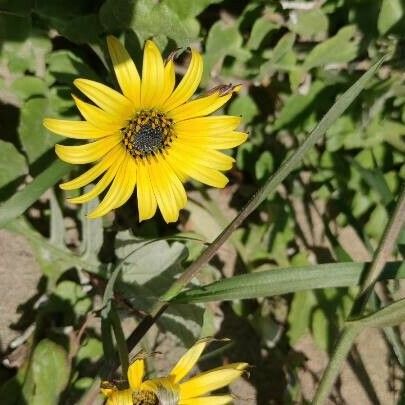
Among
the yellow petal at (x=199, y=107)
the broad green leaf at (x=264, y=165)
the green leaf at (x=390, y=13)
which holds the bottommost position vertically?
the yellow petal at (x=199, y=107)

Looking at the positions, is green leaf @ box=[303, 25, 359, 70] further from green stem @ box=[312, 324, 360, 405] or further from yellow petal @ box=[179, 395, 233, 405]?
yellow petal @ box=[179, 395, 233, 405]

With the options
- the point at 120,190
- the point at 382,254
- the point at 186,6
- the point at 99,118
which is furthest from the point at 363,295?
the point at 186,6

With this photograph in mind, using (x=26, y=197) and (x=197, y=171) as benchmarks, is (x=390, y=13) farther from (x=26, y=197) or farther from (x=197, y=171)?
(x=26, y=197)

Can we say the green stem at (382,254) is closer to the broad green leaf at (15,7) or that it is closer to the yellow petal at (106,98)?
the yellow petal at (106,98)

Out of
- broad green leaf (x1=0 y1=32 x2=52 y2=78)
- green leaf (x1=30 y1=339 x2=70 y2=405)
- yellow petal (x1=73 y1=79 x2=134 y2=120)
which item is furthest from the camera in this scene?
green leaf (x1=30 y1=339 x2=70 y2=405)

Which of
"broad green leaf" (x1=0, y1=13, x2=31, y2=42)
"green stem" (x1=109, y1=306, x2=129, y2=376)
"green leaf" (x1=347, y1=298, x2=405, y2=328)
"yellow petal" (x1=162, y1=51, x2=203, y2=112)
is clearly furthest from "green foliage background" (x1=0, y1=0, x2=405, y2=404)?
"green leaf" (x1=347, y1=298, x2=405, y2=328)

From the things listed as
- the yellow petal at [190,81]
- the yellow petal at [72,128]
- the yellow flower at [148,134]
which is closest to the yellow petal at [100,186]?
the yellow flower at [148,134]
